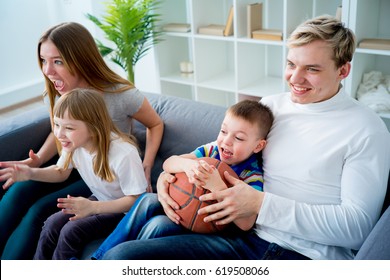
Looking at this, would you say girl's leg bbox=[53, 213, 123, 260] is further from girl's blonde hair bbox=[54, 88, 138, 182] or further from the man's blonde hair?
the man's blonde hair

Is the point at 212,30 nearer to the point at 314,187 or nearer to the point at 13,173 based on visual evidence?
the point at 13,173

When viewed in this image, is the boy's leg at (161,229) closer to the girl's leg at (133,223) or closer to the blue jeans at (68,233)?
the girl's leg at (133,223)

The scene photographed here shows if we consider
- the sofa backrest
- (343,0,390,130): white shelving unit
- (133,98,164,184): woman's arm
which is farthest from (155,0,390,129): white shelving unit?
(133,98,164,184): woman's arm

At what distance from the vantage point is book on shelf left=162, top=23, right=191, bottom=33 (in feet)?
11.5

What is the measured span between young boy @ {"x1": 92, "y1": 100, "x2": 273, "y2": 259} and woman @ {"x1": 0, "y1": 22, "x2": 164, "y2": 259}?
1.48 ft

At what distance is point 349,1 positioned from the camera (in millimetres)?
2562

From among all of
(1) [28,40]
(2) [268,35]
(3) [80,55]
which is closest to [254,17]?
(2) [268,35]

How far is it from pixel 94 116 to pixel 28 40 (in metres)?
3.34

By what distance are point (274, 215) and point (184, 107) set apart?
0.98 m

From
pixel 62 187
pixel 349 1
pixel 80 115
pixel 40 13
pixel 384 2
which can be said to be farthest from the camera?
pixel 40 13

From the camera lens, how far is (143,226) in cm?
158

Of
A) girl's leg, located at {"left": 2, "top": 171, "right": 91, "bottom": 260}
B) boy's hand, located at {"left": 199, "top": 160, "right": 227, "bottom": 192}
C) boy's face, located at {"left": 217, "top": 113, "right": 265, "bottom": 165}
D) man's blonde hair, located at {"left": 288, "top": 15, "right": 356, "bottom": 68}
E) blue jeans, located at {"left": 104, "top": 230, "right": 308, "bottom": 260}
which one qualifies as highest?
man's blonde hair, located at {"left": 288, "top": 15, "right": 356, "bottom": 68}
